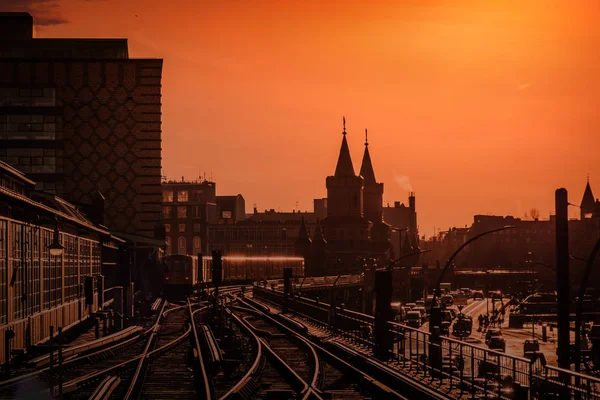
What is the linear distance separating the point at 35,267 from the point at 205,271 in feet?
240

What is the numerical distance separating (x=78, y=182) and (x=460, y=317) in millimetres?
51420

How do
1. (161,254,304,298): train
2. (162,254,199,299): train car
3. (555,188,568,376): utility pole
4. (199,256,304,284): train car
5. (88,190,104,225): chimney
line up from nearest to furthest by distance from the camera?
1. (555,188,568,376): utility pole
2. (88,190,104,225): chimney
3. (162,254,199,299): train car
4. (161,254,304,298): train
5. (199,256,304,284): train car

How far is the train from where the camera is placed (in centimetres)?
9469

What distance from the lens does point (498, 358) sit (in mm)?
21875

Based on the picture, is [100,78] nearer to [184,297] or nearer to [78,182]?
[78,182]

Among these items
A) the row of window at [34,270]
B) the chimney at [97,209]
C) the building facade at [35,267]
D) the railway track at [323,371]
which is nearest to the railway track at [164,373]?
the railway track at [323,371]

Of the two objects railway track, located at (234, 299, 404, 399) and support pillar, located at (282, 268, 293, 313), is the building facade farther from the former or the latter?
support pillar, located at (282, 268, 293, 313)

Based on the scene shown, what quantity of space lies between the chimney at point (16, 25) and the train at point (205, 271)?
27.9 metres

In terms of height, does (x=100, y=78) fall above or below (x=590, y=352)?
above

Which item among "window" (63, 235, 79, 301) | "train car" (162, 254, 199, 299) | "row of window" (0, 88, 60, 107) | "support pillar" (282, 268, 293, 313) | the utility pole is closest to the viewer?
the utility pole

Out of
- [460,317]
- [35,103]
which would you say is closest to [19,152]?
[35,103]

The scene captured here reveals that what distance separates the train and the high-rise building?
182 inches

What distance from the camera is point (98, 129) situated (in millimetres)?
92625

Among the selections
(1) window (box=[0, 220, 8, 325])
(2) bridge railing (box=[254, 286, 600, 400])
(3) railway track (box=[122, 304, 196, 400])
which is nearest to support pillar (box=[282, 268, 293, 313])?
(3) railway track (box=[122, 304, 196, 400])
